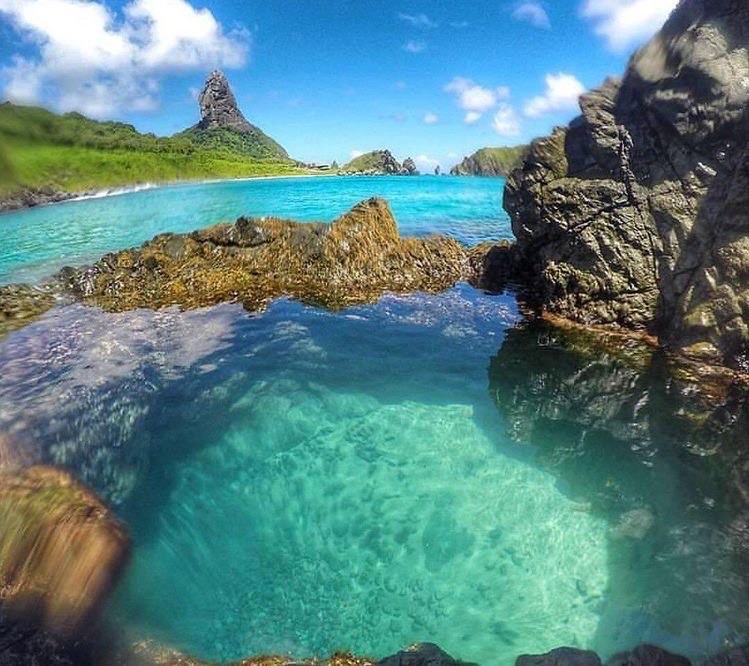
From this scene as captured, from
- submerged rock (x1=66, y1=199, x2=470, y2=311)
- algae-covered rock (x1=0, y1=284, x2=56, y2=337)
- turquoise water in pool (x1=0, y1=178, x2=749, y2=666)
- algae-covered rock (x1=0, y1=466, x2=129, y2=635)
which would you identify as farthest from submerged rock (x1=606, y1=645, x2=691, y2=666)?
algae-covered rock (x1=0, y1=284, x2=56, y2=337)

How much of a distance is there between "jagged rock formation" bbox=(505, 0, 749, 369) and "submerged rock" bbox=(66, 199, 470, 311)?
253 inches

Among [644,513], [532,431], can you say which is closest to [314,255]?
[532,431]

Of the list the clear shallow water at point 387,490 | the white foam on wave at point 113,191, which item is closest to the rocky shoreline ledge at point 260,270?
the clear shallow water at point 387,490

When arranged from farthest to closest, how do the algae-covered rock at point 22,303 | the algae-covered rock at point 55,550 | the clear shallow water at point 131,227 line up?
the clear shallow water at point 131,227 < the algae-covered rock at point 22,303 < the algae-covered rock at point 55,550

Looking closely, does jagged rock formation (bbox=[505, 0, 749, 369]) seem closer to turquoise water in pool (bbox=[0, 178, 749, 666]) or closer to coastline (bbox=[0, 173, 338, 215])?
A: turquoise water in pool (bbox=[0, 178, 749, 666])

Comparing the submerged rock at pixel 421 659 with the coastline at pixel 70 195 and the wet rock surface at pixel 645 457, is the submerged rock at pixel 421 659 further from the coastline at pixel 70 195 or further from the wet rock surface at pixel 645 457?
the coastline at pixel 70 195

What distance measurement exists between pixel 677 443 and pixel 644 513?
271cm

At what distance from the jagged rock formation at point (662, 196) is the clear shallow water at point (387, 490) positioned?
3.22 metres

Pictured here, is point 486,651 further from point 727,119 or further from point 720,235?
point 727,119

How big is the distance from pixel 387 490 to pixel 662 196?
14.0 metres

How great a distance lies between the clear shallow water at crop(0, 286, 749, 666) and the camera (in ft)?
26.6

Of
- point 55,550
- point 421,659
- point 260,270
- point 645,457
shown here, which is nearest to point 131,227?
point 260,270

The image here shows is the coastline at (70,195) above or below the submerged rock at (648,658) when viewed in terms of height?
above

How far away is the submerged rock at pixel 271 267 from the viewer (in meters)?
22.0
